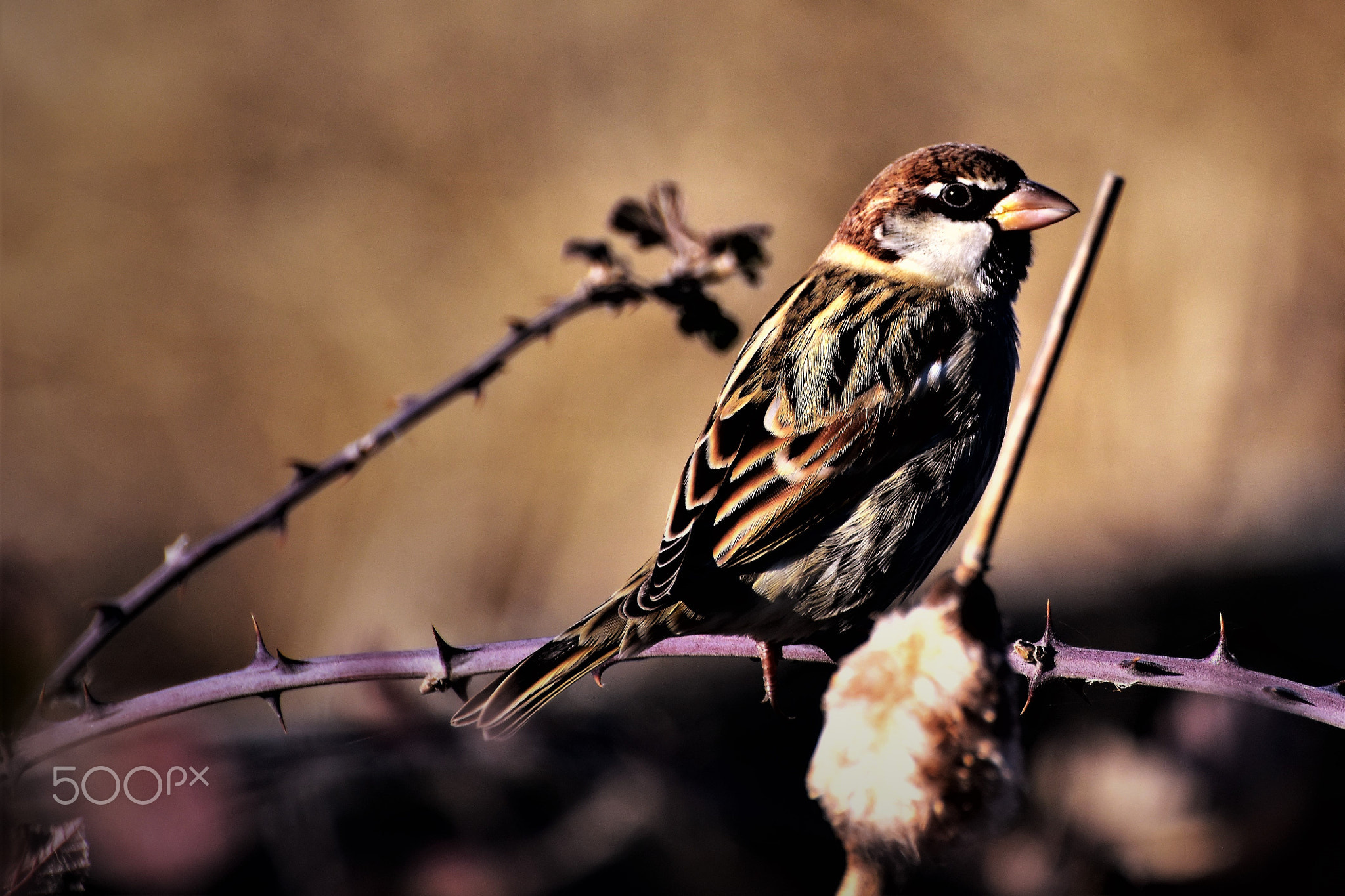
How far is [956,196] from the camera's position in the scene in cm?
204

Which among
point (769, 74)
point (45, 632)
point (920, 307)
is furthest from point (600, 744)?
point (769, 74)

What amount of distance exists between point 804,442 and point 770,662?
0.41 m

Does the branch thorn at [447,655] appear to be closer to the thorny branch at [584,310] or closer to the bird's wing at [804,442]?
the thorny branch at [584,310]

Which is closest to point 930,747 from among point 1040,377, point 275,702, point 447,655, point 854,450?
point 1040,377

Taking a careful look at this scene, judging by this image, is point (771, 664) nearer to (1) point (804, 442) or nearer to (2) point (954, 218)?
(1) point (804, 442)

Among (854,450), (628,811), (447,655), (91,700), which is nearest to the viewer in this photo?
(91,700)

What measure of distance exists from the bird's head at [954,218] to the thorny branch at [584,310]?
2.13 ft

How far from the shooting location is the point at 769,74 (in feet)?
17.5

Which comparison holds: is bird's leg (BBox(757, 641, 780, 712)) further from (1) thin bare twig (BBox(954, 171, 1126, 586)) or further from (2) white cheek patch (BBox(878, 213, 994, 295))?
(1) thin bare twig (BBox(954, 171, 1126, 586))

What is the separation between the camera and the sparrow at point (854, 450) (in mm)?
1955

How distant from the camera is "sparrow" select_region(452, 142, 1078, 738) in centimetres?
196

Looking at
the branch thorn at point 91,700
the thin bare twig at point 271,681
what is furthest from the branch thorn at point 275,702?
the branch thorn at point 91,700

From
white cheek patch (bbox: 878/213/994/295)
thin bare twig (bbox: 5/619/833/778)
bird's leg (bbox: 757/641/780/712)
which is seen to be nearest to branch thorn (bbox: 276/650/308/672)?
thin bare twig (bbox: 5/619/833/778)

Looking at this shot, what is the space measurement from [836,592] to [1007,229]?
2.29 feet
